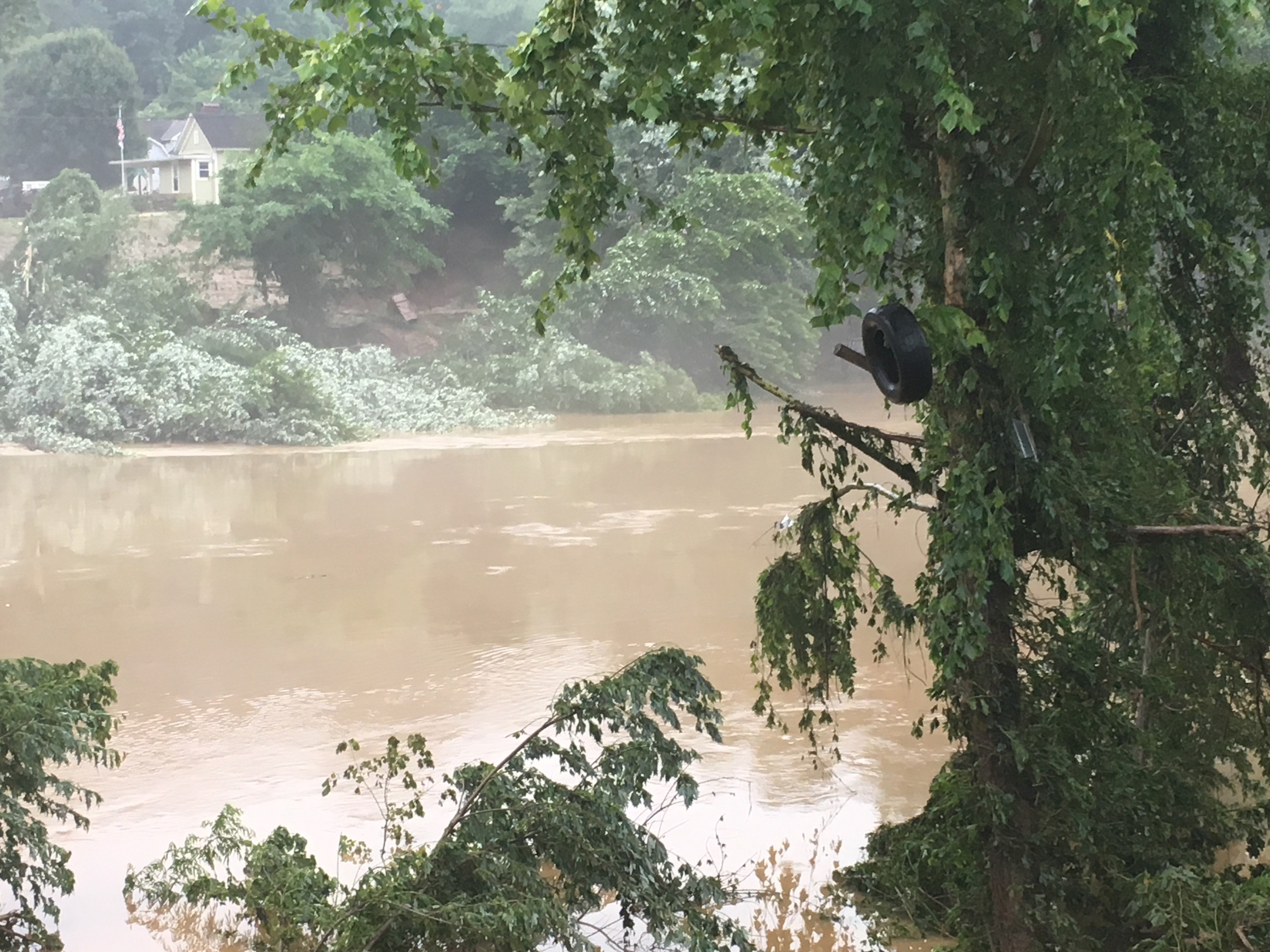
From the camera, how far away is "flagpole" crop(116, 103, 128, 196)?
22719mm

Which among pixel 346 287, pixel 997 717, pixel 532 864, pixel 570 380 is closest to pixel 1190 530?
→ pixel 997 717

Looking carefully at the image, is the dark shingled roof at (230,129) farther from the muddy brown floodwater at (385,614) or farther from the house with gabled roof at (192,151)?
the muddy brown floodwater at (385,614)

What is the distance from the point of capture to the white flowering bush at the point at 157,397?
621 inches

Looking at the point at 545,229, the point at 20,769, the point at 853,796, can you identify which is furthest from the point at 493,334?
the point at 20,769

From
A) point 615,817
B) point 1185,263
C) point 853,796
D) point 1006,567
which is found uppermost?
point 1185,263

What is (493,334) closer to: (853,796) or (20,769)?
(853,796)

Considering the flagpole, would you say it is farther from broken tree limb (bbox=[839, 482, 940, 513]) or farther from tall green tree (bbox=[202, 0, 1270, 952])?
broken tree limb (bbox=[839, 482, 940, 513])

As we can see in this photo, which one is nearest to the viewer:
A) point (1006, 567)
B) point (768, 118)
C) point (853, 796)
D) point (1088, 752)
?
point (1006, 567)

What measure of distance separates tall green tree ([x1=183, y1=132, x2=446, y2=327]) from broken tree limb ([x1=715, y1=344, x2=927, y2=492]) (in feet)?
55.3

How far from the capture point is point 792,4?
2.72 metres

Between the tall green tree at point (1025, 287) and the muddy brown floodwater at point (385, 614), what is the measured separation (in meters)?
A: 2.34

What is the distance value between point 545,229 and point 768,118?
18.2 meters

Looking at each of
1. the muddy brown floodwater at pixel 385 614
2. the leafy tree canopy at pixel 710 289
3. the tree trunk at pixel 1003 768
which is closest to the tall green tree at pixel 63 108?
the leafy tree canopy at pixel 710 289

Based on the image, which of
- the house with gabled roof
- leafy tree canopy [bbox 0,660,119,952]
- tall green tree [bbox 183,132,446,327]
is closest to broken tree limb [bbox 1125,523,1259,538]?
leafy tree canopy [bbox 0,660,119,952]
